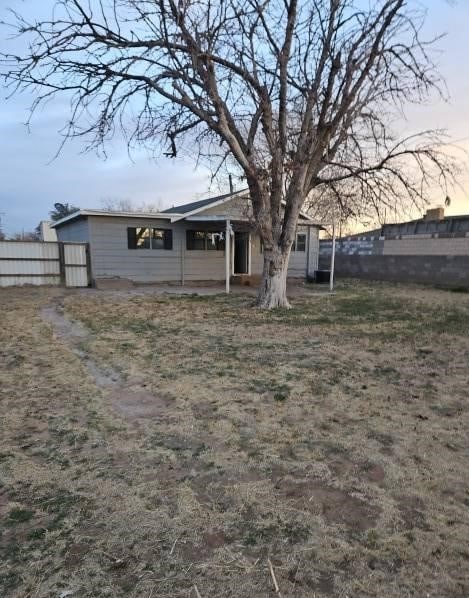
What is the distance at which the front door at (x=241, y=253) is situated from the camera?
54.0 feet

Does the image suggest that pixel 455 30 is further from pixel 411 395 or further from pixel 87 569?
pixel 87 569

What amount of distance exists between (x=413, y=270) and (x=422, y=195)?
7.61 meters

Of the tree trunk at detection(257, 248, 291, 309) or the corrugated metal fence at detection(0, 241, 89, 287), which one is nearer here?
the tree trunk at detection(257, 248, 291, 309)

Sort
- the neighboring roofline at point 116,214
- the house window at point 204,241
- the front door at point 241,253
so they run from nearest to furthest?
the neighboring roofline at point 116,214
the house window at point 204,241
the front door at point 241,253

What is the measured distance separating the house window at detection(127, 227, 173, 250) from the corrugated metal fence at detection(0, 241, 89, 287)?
164 centimetres

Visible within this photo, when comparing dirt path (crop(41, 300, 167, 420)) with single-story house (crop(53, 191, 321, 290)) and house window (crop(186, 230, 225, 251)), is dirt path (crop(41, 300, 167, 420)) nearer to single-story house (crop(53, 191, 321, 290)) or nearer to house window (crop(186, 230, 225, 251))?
single-story house (crop(53, 191, 321, 290))

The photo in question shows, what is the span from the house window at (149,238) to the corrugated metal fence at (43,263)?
1637 millimetres

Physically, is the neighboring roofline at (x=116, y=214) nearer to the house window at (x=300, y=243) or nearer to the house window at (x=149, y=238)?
the house window at (x=149, y=238)

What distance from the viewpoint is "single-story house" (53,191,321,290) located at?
44.3ft

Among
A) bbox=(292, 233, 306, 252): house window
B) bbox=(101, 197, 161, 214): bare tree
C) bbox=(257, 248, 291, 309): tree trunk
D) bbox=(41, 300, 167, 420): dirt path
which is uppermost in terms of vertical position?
bbox=(101, 197, 161, 214): bare tree

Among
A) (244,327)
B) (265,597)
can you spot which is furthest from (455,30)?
(265,597)

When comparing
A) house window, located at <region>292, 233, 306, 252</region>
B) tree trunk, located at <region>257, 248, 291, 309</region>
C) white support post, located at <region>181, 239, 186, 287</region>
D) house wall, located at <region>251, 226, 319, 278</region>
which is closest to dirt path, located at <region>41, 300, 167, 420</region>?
tree trunk, located at <region>257, 248, 291, 309</region>

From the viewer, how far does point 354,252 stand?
1856cm

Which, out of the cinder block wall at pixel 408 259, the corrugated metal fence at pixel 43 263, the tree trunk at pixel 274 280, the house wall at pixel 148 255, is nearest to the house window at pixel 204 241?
the house wall at pixel 148 255
